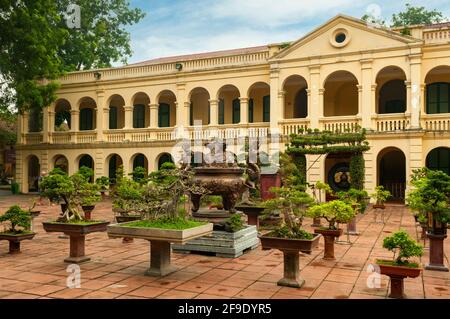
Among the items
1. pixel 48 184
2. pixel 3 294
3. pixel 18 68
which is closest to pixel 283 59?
pixel 18 68

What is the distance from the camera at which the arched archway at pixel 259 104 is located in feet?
81.8

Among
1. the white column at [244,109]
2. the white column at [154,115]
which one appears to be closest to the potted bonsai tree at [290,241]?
the white column at [244,109]

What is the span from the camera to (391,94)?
906 inches

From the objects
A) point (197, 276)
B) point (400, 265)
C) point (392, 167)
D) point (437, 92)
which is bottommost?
point (197, 276)

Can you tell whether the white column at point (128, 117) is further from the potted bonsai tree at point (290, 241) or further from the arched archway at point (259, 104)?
the potted bonsai tree at point (290, 241)

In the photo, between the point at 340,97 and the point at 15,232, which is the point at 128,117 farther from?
the point at 15,232

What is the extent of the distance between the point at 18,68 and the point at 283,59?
13.1 meters

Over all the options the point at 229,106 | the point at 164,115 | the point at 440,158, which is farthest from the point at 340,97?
the point at 164,115

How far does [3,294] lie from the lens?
6.16 meters

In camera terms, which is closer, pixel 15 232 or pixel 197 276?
pixel 197 276

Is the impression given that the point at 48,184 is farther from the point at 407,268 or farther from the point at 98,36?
the point at 98,36

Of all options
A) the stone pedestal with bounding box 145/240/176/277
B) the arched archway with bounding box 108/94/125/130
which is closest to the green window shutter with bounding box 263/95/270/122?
the arched archway with bounding box 108/94/125/130

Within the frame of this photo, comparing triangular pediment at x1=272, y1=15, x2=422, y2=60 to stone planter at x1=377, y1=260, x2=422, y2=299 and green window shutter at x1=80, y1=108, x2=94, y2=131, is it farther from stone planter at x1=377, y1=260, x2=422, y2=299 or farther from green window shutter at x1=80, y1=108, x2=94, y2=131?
stone planter at x1=377, y1=260, x2=422, y2=299

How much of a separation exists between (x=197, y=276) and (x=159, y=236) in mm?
1101
